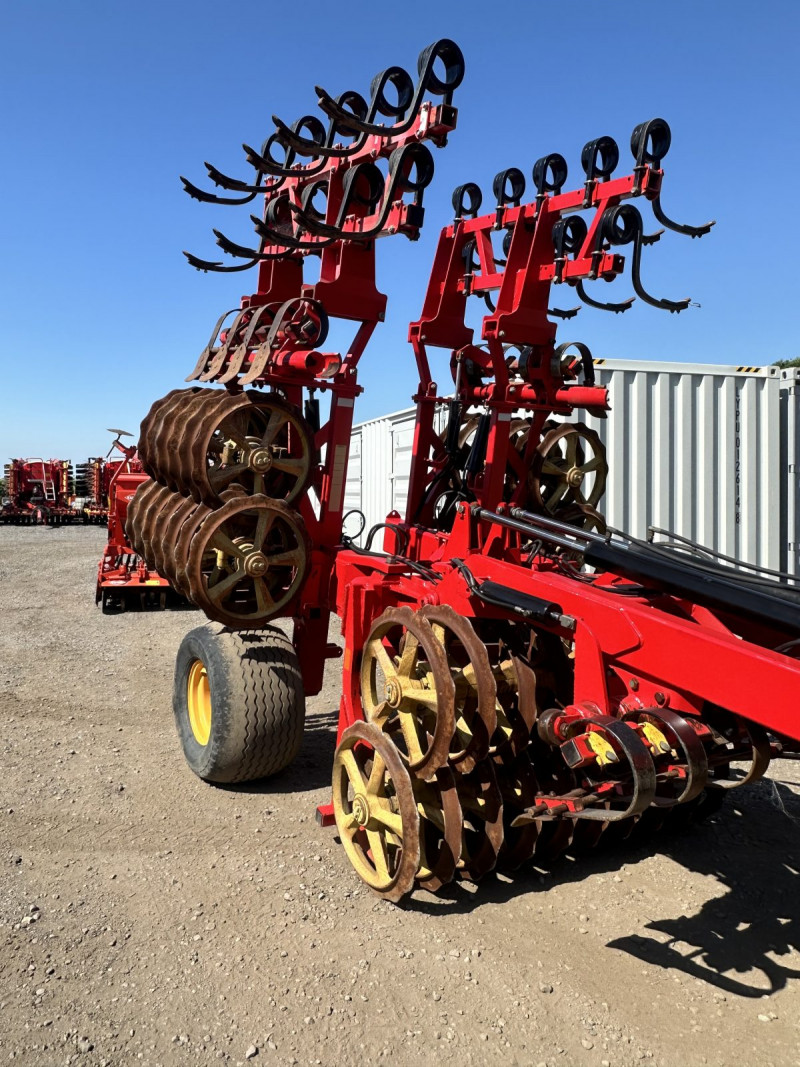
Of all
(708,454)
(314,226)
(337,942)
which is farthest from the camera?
(708,454)

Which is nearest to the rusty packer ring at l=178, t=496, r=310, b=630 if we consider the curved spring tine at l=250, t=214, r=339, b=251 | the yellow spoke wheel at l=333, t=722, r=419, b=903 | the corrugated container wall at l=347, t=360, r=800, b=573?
the yellow spoke wheel at l=333, t=722, r=419, b=903

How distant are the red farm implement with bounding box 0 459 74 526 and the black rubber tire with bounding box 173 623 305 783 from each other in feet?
96.9

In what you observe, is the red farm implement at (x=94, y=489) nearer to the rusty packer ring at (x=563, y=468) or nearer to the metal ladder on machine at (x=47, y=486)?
the metal ladder on machine at (x=47, y=486)

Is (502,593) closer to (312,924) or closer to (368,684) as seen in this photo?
(368,684)

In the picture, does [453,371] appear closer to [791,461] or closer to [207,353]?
[207,353]

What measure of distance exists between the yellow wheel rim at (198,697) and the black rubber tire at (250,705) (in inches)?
14.2

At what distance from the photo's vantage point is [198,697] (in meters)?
5.20

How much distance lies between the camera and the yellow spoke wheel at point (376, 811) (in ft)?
11.1

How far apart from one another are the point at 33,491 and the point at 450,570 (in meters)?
31.7

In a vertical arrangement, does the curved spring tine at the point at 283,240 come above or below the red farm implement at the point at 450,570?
above

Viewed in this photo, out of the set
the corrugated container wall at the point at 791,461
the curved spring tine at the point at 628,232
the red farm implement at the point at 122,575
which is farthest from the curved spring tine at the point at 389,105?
the red farm implement at the point at 122,575

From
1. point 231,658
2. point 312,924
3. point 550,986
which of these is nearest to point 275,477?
point 231,658

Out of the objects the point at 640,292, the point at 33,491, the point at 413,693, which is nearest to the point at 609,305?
the point at 640,292

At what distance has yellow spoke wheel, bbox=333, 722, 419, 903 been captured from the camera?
11.1ft
